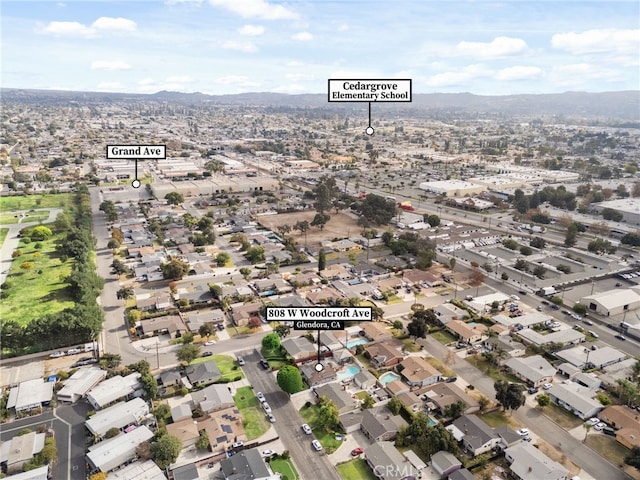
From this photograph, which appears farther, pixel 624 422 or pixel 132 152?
pixel 132 152

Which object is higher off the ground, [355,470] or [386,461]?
[386,461]

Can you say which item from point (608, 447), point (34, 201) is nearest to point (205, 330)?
point (608, 447)

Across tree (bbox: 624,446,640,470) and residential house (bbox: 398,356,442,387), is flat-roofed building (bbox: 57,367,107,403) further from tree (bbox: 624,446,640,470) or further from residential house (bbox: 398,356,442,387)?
tree (bbox: 624,446,640,470)

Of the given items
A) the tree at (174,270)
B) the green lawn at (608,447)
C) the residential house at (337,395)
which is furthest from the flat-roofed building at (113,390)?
the green lawn at (608,447)

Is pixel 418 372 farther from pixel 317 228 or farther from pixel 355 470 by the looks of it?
pixel 317 228

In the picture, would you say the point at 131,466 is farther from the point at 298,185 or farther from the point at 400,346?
the point at 298,185

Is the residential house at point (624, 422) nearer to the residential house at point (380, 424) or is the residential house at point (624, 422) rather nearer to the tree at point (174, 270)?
the residential house at point (380, 424)

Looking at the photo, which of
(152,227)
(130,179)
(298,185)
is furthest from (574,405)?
(130,179)
